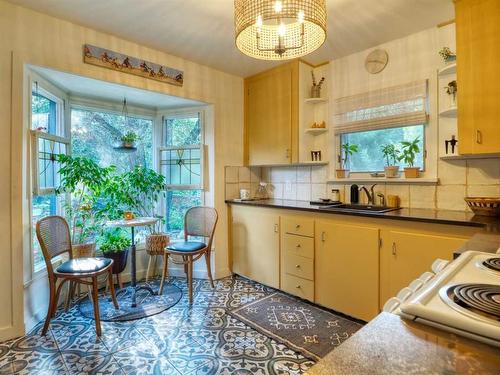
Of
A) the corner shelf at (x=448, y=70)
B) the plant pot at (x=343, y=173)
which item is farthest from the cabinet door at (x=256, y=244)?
the corner shelf at (x=448, y=70)

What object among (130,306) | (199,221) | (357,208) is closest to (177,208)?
(199,221)

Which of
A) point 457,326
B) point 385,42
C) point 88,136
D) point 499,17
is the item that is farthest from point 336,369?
point 88,136

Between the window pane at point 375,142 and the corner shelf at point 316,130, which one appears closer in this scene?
the window pane at point 375,142

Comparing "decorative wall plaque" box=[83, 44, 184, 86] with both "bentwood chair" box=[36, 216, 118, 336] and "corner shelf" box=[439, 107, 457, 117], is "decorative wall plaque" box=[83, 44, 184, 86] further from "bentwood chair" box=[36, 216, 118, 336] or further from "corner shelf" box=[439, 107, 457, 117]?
"corner shelf" box=[439, 107, 457, 117]

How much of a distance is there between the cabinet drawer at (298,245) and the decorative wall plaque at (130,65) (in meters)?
1.93

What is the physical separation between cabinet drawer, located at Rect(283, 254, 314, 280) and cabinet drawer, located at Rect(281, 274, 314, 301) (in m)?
0.04

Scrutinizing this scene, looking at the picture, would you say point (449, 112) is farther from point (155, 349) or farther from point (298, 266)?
point (155, 349)

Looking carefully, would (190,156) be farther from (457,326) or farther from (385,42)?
(457,326)

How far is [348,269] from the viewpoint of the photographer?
229 cm

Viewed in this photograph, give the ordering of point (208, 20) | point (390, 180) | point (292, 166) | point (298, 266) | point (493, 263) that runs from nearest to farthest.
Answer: point (493, 263) → point (208, 20) → point (390, 180) → point (298, 266) → point (292, 166)

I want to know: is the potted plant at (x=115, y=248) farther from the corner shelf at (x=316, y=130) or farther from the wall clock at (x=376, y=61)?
the wall clock at (x=376, y=61)

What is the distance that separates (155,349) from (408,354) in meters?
1.86

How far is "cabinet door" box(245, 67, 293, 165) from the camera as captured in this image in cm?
304

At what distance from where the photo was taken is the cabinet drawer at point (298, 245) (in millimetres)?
2547
